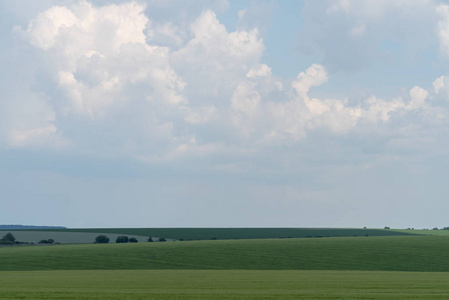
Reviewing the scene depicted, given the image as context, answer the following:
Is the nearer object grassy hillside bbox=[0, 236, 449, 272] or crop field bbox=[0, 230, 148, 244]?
grassy hillside bbox=[0, 236, 449, 272]

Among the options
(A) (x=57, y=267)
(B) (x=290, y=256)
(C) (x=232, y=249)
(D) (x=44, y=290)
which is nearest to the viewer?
(D) (x=44, y=290)

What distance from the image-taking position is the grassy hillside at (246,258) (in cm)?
5800

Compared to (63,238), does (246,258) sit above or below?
below

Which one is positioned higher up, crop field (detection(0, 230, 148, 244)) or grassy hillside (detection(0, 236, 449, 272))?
crop field (detection(0, 230, 148, 244))

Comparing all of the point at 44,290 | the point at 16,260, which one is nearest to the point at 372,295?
the point at 44,290

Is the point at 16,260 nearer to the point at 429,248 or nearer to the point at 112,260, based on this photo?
the point at 112,260

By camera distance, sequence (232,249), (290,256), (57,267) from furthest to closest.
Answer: (232,249) → (290,256) → (57,267)

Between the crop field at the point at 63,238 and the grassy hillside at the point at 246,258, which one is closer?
the grassy hillside at the point at 246,258

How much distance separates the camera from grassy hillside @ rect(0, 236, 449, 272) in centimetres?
5800

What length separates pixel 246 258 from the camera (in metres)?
64.6

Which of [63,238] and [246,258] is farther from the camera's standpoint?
[63,238]

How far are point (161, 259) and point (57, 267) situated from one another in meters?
12.1

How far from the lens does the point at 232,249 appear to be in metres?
74.1

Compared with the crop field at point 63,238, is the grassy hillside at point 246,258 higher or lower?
lower
